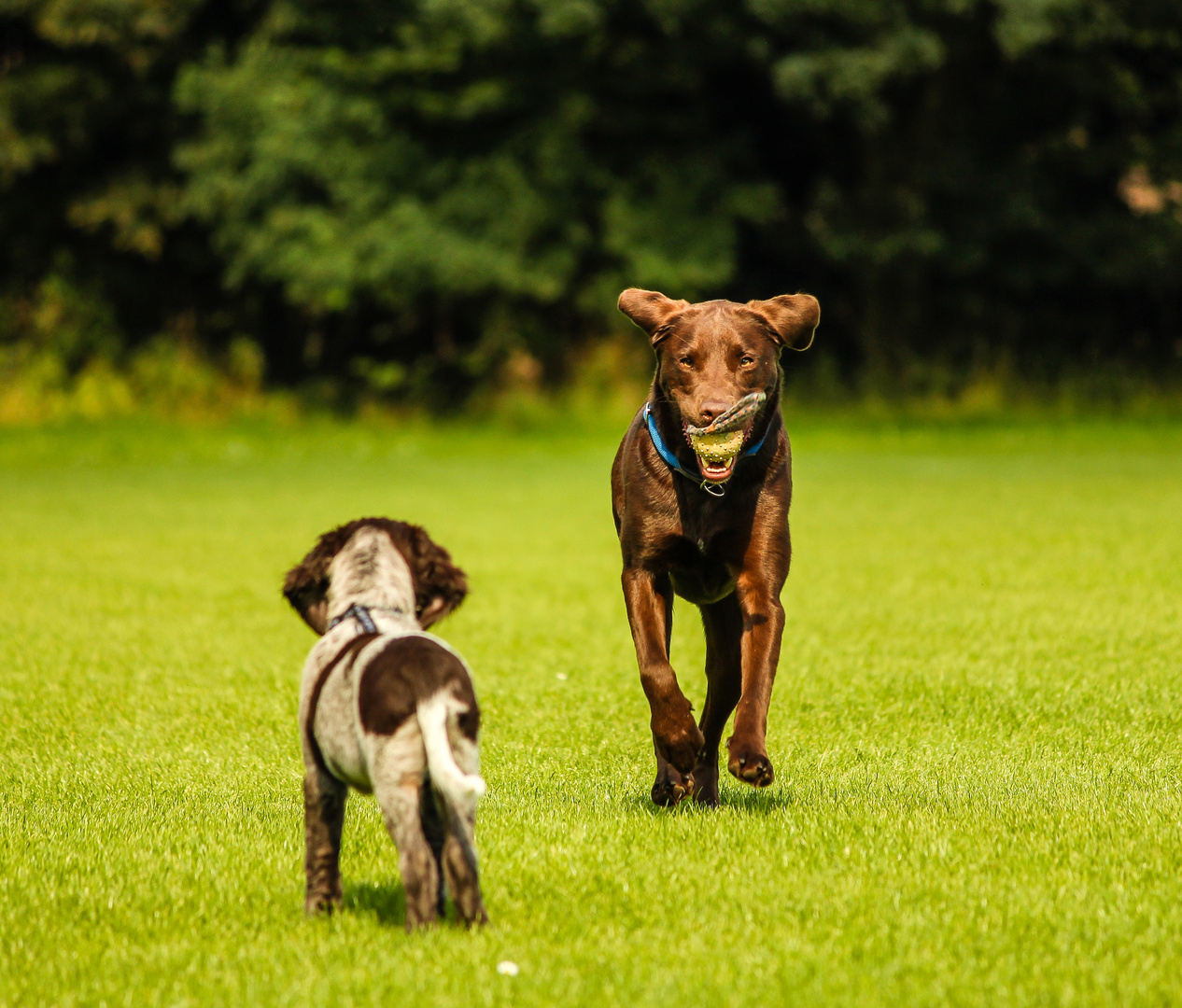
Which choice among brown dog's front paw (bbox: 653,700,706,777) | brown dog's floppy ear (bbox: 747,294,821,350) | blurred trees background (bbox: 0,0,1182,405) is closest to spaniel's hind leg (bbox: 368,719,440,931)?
brown dog's front paw (bbox: 653,700,706,777)

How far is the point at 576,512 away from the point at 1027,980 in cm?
1272

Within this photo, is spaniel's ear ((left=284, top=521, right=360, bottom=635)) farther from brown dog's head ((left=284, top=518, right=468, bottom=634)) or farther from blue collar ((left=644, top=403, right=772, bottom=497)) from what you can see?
blue collar ((left=644, top=403, right=772, bottom=497))

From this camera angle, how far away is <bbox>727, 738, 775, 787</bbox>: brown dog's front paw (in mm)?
4555

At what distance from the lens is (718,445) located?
4969 millimetres

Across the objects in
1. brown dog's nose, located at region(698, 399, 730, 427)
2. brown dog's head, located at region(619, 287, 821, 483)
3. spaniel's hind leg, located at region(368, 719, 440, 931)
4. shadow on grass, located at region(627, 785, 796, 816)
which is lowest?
shadow on grass, located at region(627, 785, 796, 816)

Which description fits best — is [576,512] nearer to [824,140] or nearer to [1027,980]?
[1027,980]

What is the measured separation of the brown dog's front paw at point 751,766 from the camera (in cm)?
455

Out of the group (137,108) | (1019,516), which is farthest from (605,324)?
(1019,516)

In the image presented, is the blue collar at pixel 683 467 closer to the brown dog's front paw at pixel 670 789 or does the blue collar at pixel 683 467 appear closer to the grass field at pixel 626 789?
the brown dog's front paw at pixel 670 789

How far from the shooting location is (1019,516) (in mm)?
14406

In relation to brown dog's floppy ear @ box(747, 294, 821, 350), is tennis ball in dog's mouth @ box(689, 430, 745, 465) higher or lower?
lower

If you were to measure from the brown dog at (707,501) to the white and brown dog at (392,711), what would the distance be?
1101mm

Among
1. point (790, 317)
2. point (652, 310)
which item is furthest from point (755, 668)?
point (652, 310)

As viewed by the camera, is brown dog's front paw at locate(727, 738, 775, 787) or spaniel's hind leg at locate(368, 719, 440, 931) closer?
spaniel's hind leg at locate(368, 719, 440, 931)
